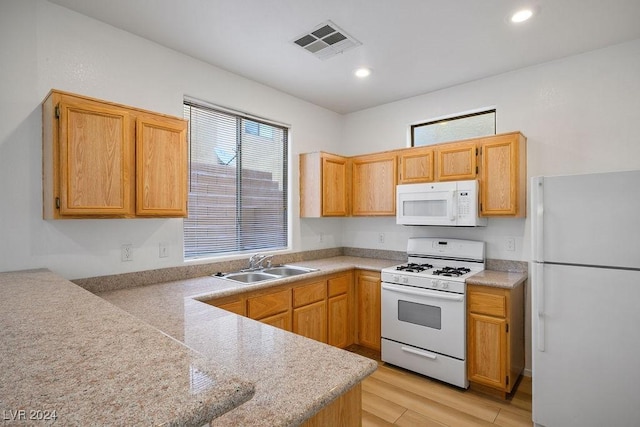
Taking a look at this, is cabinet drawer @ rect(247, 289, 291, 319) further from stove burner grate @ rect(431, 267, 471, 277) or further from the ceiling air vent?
the ceiling air vent

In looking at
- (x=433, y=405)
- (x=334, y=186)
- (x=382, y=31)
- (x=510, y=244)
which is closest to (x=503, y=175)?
(x=510, y=244)

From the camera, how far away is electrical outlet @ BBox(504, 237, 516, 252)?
3.07 meters

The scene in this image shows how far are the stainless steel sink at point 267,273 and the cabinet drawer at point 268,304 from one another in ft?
0.83

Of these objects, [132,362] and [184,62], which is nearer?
[132,362]

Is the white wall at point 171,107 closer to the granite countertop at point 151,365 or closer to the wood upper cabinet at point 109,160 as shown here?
the wood upper cabinet at point 109,160

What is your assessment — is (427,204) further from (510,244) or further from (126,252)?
(126,252)

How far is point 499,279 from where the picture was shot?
271 cm

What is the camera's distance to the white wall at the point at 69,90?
196 cm

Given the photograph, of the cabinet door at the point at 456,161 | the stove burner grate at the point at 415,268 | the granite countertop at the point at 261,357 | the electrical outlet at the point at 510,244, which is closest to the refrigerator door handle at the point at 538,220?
the cabinet door at the point at 456,161

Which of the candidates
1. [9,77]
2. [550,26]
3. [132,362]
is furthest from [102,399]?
[550,26]

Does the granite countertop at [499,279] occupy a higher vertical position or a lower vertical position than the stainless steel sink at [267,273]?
higher

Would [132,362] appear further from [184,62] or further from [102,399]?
[184,62]

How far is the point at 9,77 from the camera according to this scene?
1.95 meters

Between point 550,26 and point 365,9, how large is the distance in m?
1.39
